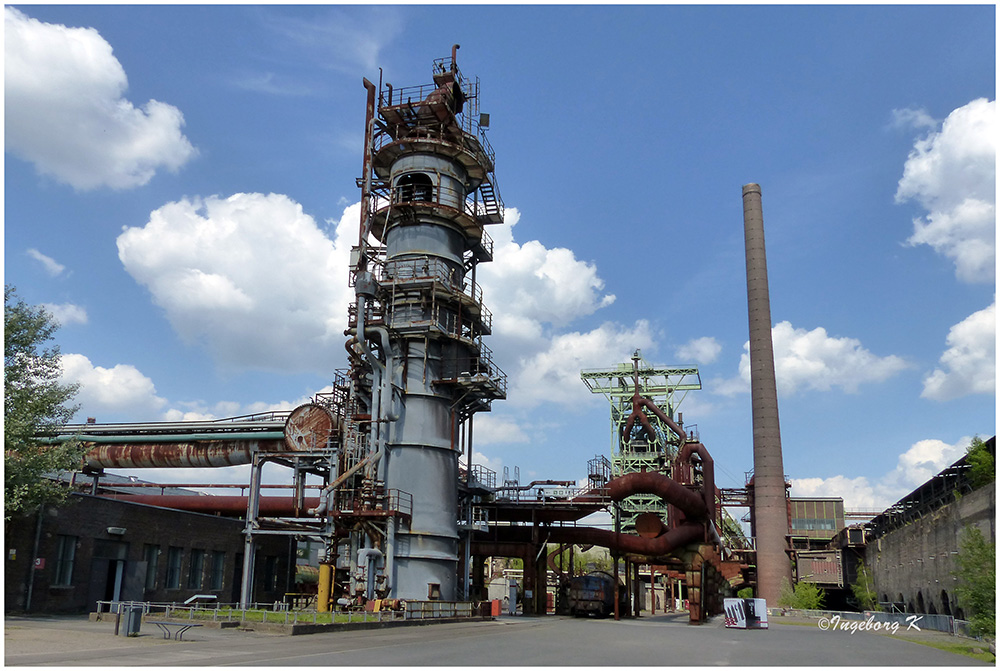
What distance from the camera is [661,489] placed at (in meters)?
35.2

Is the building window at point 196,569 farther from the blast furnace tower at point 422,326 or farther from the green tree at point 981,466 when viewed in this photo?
the green tree at point 981,466

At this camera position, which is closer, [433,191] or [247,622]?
[247,622]

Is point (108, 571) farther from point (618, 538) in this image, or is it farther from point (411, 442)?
point (618, 538)

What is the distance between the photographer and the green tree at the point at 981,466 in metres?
30.7

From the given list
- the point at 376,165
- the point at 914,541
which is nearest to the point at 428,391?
the point at 376,165

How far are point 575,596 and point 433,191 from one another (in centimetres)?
2286

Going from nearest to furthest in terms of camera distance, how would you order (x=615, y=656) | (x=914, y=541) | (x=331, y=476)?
1. (x=615, y=656)
2. (x=331, y=476)
3. (x=914, y=541)

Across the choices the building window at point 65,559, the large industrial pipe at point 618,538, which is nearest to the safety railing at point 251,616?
the building window at point 65,559

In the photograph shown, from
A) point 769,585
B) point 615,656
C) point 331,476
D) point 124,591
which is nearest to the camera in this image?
point 615,656

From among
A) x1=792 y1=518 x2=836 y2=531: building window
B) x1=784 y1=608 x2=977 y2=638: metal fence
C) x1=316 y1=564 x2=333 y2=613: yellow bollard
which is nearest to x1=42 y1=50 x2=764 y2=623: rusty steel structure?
x1=316 y1=564 x2=333 y2=613: yellow bollard

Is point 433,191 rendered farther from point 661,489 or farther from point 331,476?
point 661,489

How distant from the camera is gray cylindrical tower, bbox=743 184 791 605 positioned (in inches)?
2035

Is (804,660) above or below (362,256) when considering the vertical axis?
below

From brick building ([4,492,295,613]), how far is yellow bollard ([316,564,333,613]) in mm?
7301
